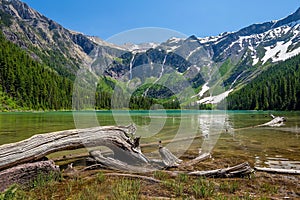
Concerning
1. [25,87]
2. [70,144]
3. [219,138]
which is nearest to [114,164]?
[70,144]

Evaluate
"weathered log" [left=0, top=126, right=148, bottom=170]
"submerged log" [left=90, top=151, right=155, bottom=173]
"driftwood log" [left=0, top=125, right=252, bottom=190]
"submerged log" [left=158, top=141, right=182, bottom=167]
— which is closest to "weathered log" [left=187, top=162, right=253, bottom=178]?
"driftwood log" [left=0, top=125, right=252, bottom=190]

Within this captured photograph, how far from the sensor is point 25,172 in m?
8.00

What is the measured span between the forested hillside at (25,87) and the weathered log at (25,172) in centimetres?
10075

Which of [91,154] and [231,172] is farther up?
[91,154]

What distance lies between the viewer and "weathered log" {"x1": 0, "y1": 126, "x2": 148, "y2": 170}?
27.1ft

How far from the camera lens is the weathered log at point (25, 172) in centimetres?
754

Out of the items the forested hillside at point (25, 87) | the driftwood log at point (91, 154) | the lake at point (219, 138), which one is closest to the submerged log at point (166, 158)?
the driftwood log at point (91, 154)

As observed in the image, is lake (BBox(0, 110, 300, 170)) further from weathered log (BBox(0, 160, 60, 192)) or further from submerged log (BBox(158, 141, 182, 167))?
weathered log (BBox(0, 160, 60, 192))

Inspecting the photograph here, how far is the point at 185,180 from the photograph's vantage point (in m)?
8.54

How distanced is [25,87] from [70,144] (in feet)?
426

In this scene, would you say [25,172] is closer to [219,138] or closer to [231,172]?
[231,172]

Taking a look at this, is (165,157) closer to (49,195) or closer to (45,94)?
(49,195)

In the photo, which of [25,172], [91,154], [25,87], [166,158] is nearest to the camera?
[25,172]

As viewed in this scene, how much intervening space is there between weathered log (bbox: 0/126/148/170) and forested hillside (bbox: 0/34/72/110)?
9997cm
